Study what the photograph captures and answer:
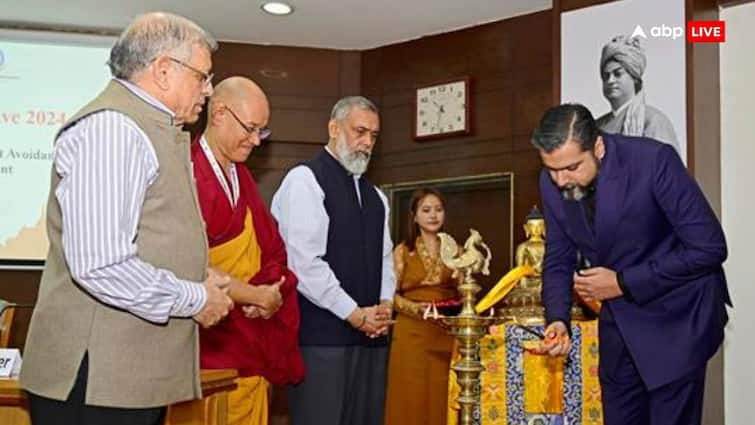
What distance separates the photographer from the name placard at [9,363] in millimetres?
1829

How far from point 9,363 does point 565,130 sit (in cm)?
136

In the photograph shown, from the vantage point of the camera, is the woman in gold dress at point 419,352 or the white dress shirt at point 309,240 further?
the woman in gold dress at point 419,352

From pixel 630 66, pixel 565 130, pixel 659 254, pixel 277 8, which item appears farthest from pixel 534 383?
pixel 277 8

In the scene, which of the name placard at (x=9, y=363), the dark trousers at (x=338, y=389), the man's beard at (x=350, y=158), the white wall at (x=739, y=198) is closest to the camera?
the name placard at (x=9, y=363)

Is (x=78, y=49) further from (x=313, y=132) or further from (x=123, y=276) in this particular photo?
(x=123, y=276)

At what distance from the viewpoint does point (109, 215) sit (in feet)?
4.22

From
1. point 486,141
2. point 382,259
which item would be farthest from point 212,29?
point 382,259

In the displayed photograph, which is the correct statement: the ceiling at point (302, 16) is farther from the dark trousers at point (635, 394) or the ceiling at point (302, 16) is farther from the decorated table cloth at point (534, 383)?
the dark trousers at point (635, 394)

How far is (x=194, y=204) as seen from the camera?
56.9 inches

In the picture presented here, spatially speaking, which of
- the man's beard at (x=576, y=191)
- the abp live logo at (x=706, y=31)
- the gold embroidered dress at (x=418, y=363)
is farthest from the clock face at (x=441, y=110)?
the man's beard at (x=576, y=191)

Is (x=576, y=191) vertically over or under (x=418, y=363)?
over

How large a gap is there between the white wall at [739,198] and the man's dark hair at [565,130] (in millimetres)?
1612

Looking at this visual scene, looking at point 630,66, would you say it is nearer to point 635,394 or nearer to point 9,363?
point 635,394

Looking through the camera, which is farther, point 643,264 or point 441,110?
point 441,110
